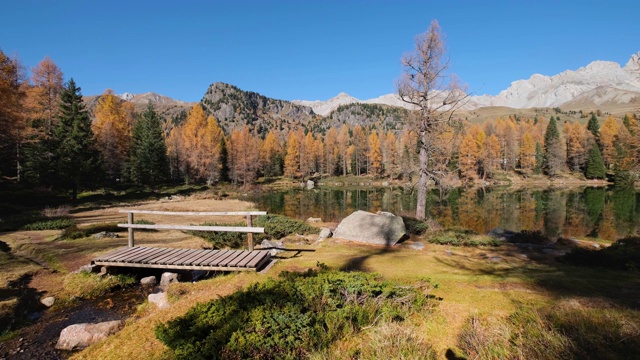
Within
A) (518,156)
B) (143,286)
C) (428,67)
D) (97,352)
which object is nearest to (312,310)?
(97,352)

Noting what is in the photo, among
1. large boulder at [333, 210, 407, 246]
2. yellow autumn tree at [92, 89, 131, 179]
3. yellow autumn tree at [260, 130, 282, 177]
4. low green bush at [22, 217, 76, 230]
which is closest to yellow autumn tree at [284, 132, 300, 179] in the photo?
yellow autumn tree at [260, 130, 282, 177]

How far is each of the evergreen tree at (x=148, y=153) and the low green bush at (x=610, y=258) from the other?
59.2 metres

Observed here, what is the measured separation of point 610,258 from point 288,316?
11.4 m

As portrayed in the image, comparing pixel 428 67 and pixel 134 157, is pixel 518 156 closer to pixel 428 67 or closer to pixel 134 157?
pixel 428 67

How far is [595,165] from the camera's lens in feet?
256

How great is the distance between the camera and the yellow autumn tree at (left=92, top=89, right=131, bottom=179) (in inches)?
2115

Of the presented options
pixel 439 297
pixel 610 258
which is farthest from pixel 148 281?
pixel 610 258

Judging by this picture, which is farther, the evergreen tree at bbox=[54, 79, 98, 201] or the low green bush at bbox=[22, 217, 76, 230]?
the evergreen tree at bbox=[54, 79, 98, 201]

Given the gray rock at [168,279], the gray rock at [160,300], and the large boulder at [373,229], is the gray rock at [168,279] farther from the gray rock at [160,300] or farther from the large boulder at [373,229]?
the large boulder at [373,229]

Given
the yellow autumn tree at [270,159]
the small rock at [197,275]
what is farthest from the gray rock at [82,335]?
the yellow autumn tree at [270,159]

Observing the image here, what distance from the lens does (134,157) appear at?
187 feet

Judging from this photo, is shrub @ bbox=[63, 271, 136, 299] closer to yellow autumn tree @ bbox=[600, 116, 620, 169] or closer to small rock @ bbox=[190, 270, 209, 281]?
small rock @ bbox=[190, 270, 209, 281]

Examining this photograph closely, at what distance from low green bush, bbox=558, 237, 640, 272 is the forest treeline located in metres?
9.44

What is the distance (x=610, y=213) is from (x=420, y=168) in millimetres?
25693
